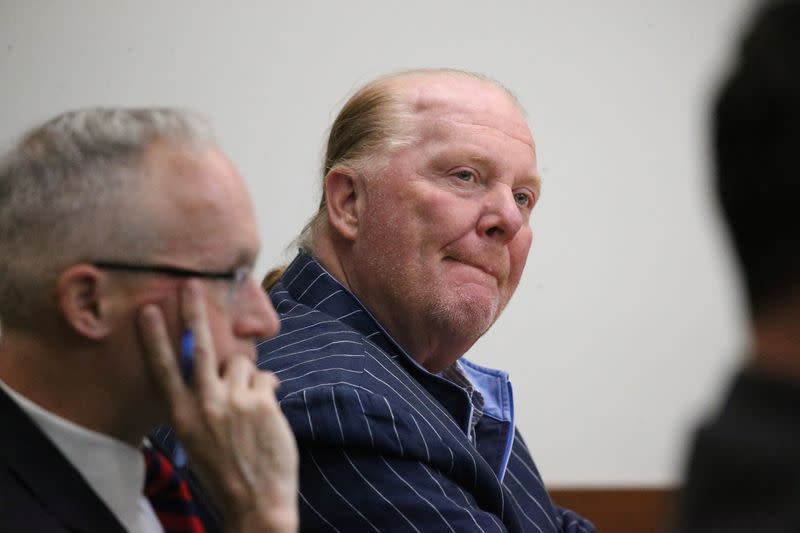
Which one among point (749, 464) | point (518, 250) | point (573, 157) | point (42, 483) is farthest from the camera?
point (573, 157)

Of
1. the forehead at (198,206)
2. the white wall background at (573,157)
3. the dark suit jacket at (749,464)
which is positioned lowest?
the white wall background at (573,157)

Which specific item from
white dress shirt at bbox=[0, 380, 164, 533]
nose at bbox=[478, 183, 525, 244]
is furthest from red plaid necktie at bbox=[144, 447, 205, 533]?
nose at bbox=[478, 183, 525, 244]

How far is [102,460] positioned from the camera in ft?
3.34

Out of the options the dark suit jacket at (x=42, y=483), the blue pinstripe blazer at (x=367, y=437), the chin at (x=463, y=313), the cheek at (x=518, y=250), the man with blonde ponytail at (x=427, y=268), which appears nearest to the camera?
the dark suit jacket at (x=42, y=483)

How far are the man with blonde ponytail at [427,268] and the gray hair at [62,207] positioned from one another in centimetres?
43

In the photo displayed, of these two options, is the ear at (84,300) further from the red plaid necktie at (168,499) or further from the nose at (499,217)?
the nose at (499,217)

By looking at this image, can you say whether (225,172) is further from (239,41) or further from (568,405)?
(568,405)

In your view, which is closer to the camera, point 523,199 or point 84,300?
point 84,300

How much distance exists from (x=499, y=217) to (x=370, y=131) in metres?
0.27

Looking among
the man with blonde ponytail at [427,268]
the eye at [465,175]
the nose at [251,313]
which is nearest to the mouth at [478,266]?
the man with blonde ponytail at [427,268]

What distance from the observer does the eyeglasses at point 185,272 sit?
1.01 metres

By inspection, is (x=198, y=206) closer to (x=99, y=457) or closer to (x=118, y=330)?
(x=118, y=330)

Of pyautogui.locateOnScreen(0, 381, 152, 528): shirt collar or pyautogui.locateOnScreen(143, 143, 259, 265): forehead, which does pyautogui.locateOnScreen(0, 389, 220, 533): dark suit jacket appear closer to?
pyautogui.locateOnScreen(0, 381, 152, 528): shirt collar

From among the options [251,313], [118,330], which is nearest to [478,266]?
[251,313]
